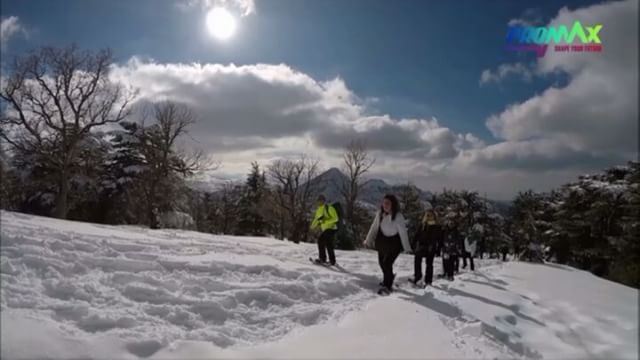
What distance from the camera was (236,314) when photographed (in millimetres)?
5617

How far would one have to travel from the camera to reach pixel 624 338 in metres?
4.96

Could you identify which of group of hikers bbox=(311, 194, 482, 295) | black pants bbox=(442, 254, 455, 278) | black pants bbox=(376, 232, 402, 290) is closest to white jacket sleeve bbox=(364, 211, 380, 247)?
group of hikers bbox=(311, 194, 482, 295)

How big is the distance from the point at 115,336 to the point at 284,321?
2.17 meters

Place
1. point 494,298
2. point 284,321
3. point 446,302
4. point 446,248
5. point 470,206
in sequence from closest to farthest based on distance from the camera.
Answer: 1. point 284,321
2. point 446,302
3. point 494,298
4. point 446,248
5. point 470,206

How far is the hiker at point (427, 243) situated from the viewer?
33.6ft

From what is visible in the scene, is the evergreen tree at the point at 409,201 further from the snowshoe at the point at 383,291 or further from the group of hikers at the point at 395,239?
the snowshoe at the point at 383,291

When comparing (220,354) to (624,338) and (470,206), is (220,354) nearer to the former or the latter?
(624,338)

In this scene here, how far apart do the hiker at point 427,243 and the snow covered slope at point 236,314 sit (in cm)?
204

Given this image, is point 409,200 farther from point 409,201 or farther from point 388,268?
point 388,268

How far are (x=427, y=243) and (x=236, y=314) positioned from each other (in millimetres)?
6132

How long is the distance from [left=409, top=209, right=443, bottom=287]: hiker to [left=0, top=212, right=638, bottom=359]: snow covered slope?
204cm

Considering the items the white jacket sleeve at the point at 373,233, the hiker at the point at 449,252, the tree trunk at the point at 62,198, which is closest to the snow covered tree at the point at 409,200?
the tree trunk at the point at 62,198

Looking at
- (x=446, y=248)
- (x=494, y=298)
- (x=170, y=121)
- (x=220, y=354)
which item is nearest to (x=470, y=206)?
(x=170, y=121)

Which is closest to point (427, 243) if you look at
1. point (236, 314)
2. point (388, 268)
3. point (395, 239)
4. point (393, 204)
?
point (395, 239)
